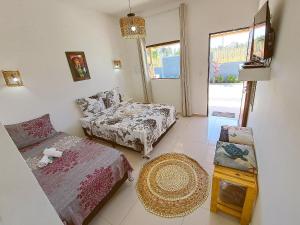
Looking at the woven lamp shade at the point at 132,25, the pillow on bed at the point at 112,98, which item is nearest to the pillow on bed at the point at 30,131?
A: the pillow on bed at the point at 112,98

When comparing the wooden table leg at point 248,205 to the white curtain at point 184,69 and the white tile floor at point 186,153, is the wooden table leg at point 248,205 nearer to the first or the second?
the white tile floor at point 186,153

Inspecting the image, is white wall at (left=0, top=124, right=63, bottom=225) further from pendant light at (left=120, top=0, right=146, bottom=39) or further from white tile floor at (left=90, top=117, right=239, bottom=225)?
pendant light at (left=120, top=0, right=146, bottom=39)

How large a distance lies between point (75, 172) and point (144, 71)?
3364 mm

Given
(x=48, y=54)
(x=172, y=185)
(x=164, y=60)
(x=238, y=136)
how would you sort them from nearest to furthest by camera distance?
(x=238, y=136)
(x=172, y=185)
(x=48, y=54)
(x=164, y=60)

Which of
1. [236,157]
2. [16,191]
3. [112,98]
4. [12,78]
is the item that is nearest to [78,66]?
[112,98]

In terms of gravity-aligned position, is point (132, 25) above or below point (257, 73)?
above

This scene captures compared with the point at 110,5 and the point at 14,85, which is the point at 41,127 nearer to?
the point at 14,85

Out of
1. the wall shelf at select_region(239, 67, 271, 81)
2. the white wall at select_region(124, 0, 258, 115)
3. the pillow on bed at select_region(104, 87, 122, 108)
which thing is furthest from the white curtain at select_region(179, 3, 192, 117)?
the wall shelf at select_region(239, 67, 271, 81)

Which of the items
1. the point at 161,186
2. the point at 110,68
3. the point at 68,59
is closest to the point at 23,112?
the point at 68,59

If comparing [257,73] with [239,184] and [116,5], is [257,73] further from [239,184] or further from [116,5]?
[116,5]

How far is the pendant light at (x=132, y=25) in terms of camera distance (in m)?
2.34

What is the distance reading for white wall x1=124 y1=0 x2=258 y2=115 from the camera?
2.95m

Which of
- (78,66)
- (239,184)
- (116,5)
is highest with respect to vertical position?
(116,5)

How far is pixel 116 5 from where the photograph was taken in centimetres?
342
